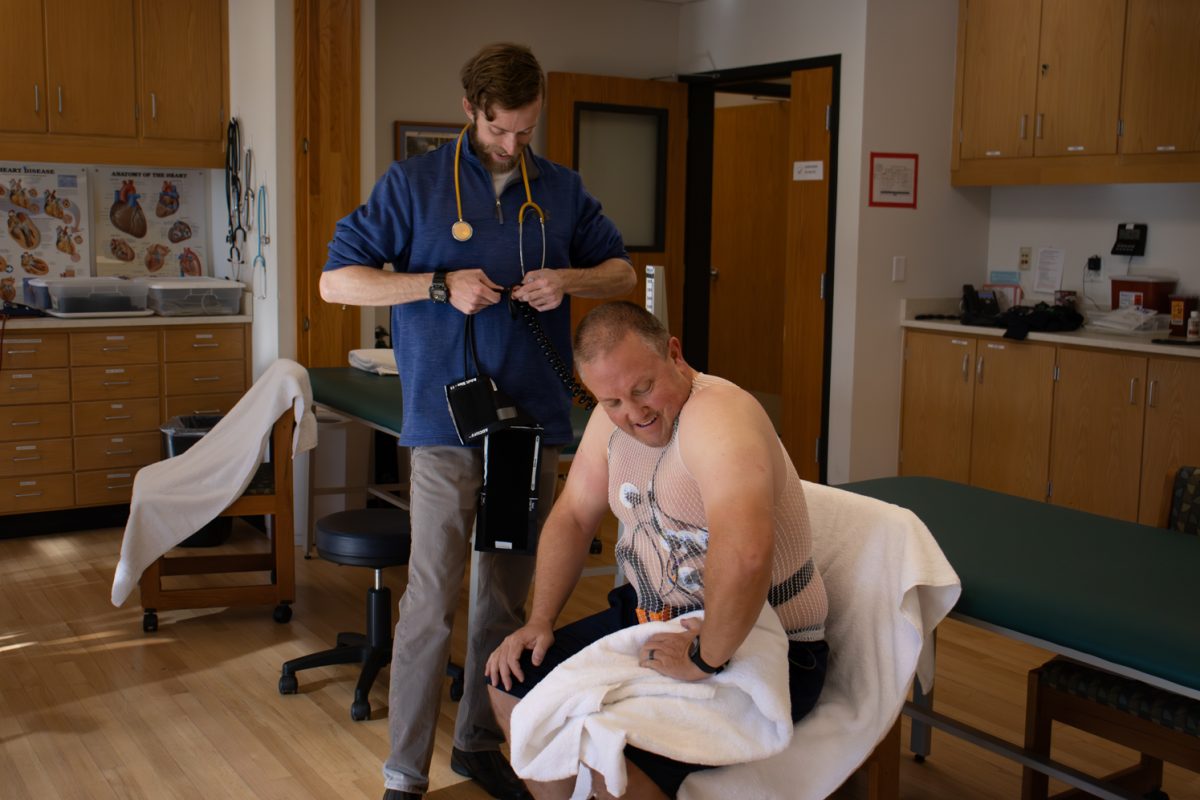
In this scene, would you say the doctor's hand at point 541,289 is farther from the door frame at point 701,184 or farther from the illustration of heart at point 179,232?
the door frame at point 701,184

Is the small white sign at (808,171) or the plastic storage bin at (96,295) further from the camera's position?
the small white sign at (808,171)

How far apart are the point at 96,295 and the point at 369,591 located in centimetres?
236

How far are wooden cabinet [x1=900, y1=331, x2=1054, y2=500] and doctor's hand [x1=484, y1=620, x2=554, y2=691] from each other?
352cm

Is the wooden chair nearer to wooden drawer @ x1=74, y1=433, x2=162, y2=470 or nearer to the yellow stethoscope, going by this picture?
wooden drawer @ x1=74, y1=433, x2=162, y2=470

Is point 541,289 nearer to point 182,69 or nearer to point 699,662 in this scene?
point 699,662

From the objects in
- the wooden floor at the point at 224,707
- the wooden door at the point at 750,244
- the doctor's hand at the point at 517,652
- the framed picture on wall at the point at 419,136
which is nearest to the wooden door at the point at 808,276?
the framed picture on wall at the point at 419,136

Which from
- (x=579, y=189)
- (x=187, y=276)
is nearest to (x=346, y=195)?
(x=187, y=276)

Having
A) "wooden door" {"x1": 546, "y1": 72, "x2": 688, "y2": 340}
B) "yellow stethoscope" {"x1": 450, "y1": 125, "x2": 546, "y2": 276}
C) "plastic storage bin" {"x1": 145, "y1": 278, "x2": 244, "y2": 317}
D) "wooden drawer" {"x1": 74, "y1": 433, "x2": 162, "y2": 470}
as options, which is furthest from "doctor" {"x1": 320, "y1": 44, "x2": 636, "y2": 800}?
"wooden door" {"x1": 546, "y1": 72, "x2": 688, "y2": 340}

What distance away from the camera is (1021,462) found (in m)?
5.25

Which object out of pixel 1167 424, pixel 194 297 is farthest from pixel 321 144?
pixel 1167 424

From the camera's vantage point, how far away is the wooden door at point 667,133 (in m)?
5.98

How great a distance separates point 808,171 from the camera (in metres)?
5.72

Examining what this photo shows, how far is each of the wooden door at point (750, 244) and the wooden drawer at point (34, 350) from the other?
4006 mm

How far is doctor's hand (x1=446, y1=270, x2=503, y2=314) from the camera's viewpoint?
2482mm
